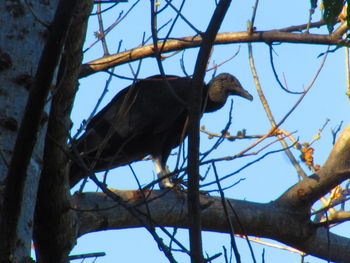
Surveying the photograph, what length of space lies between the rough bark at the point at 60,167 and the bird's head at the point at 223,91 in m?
3.20

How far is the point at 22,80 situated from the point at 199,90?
540 millimetres

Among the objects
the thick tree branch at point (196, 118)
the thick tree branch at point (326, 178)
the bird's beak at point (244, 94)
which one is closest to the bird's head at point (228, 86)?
the bird's beak at point (244, 94)

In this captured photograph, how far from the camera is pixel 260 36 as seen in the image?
3.32 m

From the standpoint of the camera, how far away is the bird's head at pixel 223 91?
210 inches

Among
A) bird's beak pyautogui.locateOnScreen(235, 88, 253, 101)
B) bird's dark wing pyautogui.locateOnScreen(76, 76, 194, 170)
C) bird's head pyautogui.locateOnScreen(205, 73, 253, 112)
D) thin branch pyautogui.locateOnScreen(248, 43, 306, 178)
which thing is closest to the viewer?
thin branch pyautogui.locateOnScreen(248, 43, 306, 178)

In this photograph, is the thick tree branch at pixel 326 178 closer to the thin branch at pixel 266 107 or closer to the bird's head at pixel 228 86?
the thin branch at pixel 266 107

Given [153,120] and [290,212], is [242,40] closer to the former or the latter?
[290,212]

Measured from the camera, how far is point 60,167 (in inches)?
80.8

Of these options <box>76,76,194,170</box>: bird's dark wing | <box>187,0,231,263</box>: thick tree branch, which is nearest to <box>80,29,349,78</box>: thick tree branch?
<box>76,76,194,170</box>: bird's dark wing

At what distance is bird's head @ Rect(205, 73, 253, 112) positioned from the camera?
210 inches

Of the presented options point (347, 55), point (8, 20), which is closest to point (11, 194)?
point (8, 20)

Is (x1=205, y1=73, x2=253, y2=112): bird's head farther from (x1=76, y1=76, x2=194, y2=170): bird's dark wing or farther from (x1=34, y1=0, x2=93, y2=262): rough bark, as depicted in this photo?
(x1=34, y1=0, x2=93, y2=262): rough bark

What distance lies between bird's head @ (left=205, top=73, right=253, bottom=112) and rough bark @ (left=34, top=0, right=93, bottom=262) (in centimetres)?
320

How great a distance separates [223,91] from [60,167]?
3464 millimetres
